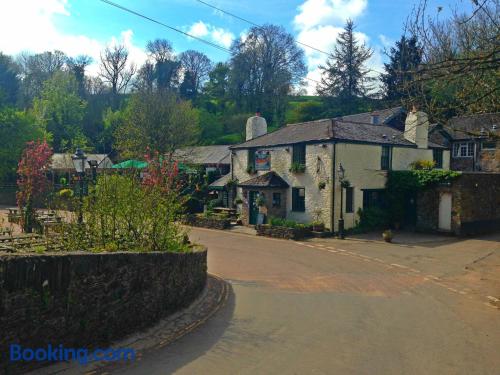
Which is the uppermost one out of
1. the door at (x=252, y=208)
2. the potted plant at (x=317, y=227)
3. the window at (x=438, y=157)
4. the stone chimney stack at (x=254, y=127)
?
the stone chimney stack at (x=254, y=127)

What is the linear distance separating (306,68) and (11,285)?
64845mm

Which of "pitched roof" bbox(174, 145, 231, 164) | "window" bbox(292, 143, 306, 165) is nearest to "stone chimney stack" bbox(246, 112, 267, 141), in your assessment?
"pitched roof" bbox(174, 145, 231, 164)

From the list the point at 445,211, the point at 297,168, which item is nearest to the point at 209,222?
the point at 297,168

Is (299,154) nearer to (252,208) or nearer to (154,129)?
A: (252,208)

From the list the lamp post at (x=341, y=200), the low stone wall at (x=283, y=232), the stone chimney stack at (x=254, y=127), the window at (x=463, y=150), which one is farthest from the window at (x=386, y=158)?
the window at (x=463, y=150)

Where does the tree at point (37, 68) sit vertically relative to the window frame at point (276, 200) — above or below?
above

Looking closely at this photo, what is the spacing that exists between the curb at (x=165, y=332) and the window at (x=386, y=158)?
1731 centimetres

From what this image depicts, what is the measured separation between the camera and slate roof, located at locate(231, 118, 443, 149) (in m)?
24.3

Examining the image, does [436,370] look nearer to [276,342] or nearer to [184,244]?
[276,342]

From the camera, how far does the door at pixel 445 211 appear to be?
2338 cm

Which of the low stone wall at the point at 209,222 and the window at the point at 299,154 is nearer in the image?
the window at the point at 299,154

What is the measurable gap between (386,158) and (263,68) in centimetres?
4323

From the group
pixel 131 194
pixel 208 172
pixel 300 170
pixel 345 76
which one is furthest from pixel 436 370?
pixel 345 76

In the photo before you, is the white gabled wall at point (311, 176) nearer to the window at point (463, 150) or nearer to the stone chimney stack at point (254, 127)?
the stone chimney stack at point (254, 127)
